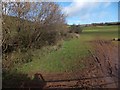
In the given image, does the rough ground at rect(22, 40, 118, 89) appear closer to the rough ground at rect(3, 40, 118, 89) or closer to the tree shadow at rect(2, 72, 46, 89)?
A: the rough ground at rect(3, 40, 118, 89)

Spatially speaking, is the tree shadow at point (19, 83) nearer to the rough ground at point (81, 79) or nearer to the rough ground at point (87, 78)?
the rough ground at point (81, 79)

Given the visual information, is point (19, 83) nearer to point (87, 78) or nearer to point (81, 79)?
point (81, 79)

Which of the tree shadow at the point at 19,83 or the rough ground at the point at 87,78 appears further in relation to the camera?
the rough ground at the point at 87,78

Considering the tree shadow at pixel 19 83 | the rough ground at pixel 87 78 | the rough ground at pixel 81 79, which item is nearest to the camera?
the tree shadow at pixel 19 83

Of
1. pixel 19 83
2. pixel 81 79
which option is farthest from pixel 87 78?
pixel 19 83

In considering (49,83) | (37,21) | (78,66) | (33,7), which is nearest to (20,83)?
(49,83)

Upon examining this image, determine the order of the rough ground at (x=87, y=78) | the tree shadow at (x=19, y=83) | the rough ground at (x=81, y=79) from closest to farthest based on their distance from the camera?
1. the tree shadow at (x=19, y=83)
2. the rough ground at (x=81, y=79)
3. the rough ground at (x=87, y=78)

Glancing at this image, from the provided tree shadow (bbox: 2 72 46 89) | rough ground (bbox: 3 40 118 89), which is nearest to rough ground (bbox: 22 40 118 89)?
rough ground (bbox: 3 40 118 89)

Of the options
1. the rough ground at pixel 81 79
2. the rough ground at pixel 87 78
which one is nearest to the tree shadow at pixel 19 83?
the rough ground at pixel 81 79

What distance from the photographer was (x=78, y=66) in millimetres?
12703

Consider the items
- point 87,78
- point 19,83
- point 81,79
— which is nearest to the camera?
point 19,83

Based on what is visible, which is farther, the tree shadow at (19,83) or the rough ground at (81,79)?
the rough ground at (81,79)

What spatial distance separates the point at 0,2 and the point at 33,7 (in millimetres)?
4304

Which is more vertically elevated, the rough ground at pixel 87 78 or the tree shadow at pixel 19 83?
the tree shadow at pixel 19 83
